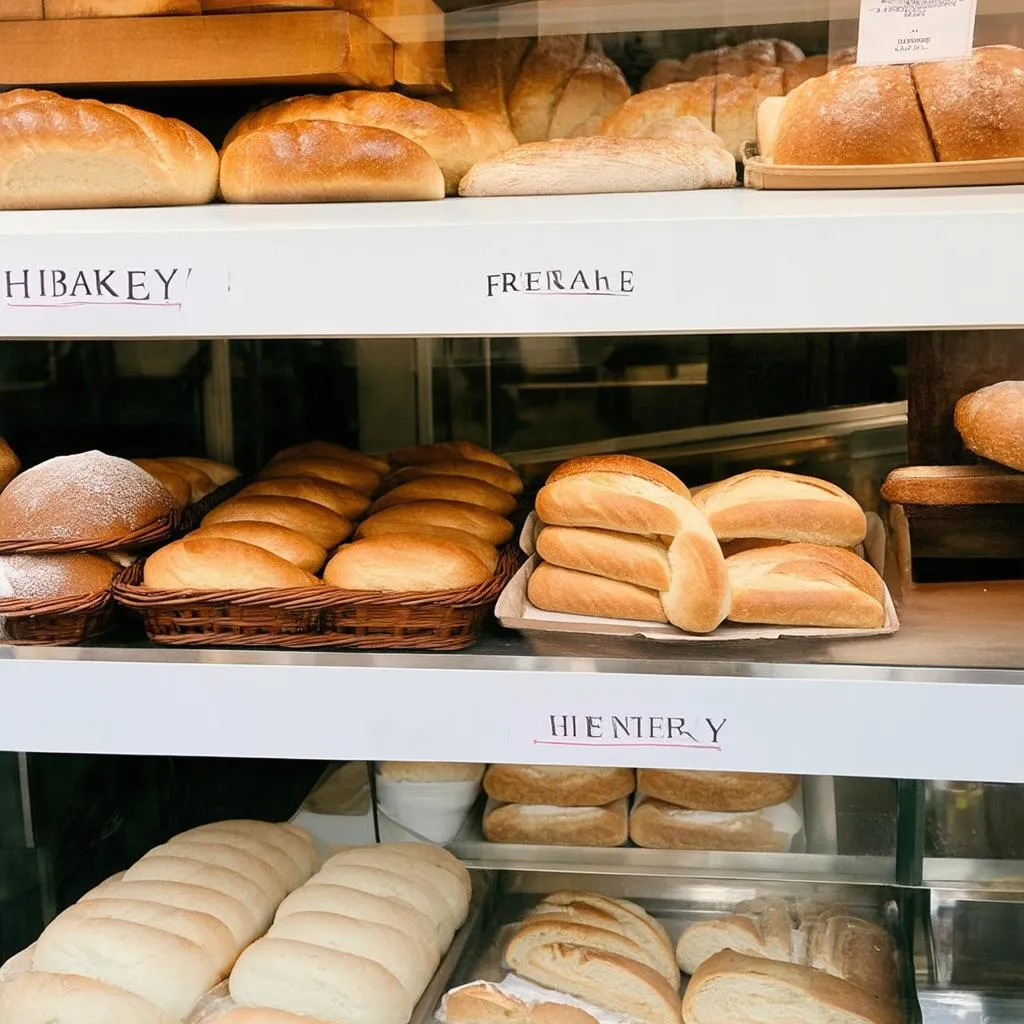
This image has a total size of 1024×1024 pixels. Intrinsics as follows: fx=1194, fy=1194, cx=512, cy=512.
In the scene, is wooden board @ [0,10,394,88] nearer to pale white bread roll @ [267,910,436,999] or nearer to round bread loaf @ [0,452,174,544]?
round bread loaf @ [0,452,174,544]

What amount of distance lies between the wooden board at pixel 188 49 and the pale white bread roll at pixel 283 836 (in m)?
0.98

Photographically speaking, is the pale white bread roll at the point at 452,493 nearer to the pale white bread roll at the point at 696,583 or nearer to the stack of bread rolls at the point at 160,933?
the pale white bread roll at the point at 696,583

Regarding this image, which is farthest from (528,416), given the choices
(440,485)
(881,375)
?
(881,375)

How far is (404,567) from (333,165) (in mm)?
431

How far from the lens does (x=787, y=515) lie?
4.24ft

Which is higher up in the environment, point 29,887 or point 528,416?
point 528,416

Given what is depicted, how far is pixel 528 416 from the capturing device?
72.2 inches

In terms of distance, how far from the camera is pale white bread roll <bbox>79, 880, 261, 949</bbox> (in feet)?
4.78

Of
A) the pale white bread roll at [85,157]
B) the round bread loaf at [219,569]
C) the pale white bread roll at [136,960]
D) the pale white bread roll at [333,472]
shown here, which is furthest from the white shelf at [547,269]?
the pale white bread roll at [136,960]

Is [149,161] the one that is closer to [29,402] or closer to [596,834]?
[29,402]

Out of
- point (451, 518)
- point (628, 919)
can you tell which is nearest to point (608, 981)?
point (628, 919)

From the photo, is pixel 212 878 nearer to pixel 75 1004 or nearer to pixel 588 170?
pixel 75 1004

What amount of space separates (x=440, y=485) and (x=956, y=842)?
0.83 meters

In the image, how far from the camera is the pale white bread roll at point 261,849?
5.20ft
